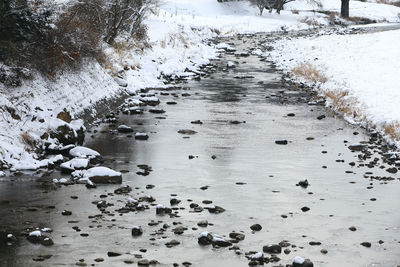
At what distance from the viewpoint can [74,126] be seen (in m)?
15.0

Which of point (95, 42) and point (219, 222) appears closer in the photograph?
point (219, 222)

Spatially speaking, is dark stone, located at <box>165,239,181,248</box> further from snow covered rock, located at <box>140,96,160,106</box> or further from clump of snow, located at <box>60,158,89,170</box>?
snow covered rock, located at <box>140,96,160,106</box>

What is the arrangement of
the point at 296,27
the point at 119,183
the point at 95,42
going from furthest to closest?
the point at 296,27 → the point at 95,42 → the point at 119,183

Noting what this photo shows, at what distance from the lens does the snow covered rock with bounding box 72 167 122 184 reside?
37.8ft

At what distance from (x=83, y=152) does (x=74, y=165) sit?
1064 mm

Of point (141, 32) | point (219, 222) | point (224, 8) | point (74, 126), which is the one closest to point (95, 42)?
point (74, 126)

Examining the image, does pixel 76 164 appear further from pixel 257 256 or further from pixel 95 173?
pixel 257 256

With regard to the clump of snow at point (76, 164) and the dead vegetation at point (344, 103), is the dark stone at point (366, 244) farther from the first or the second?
the dead vegetation at point (344, 103)

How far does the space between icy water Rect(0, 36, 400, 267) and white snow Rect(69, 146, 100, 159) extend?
304mm

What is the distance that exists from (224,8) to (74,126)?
2243 inches

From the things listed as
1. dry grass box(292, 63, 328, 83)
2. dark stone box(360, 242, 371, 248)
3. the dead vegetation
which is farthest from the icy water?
dry grass box(292, 63, 328, 83)

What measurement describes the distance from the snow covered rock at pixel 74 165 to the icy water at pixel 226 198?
0.69ft

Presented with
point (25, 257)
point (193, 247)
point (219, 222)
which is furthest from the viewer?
point (219, 222)

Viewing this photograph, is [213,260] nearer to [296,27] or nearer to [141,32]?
[141,32]
